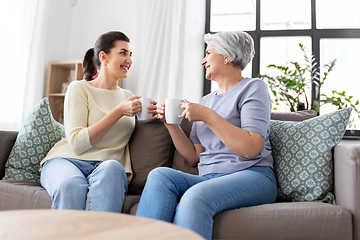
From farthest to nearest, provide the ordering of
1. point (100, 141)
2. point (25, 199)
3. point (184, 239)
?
point (100, 141) < point (25, 199) < point (184, 239)

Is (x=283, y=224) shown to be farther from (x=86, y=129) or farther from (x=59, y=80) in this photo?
(x=59, y=80)

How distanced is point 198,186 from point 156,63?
2324mm

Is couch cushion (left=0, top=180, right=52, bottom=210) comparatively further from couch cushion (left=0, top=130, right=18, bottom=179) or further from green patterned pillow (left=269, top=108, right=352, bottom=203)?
green patterned pillow (left=269, top=108, right=352, bottom=203)

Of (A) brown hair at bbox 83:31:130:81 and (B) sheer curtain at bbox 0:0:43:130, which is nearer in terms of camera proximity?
(A) brown hair at bbox 83:31:130:81

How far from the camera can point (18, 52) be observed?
3023mm

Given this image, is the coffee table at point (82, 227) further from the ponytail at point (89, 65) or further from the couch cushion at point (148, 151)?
the ponytail at point (89, 65)

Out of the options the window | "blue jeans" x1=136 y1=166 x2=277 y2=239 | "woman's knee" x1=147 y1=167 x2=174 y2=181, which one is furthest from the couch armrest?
the window

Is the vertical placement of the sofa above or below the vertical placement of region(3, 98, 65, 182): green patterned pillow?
below


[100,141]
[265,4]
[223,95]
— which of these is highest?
[265,4]

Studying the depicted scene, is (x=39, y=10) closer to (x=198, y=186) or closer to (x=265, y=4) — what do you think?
(x=265, y=4)

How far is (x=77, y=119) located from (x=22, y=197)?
394mm

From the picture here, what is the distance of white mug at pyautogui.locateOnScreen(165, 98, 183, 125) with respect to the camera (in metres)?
1.31

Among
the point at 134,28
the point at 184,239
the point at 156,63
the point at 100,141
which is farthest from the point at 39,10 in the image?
the point at 184,239

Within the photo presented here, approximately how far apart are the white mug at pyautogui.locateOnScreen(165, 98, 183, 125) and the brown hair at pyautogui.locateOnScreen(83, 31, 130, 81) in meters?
0.58
